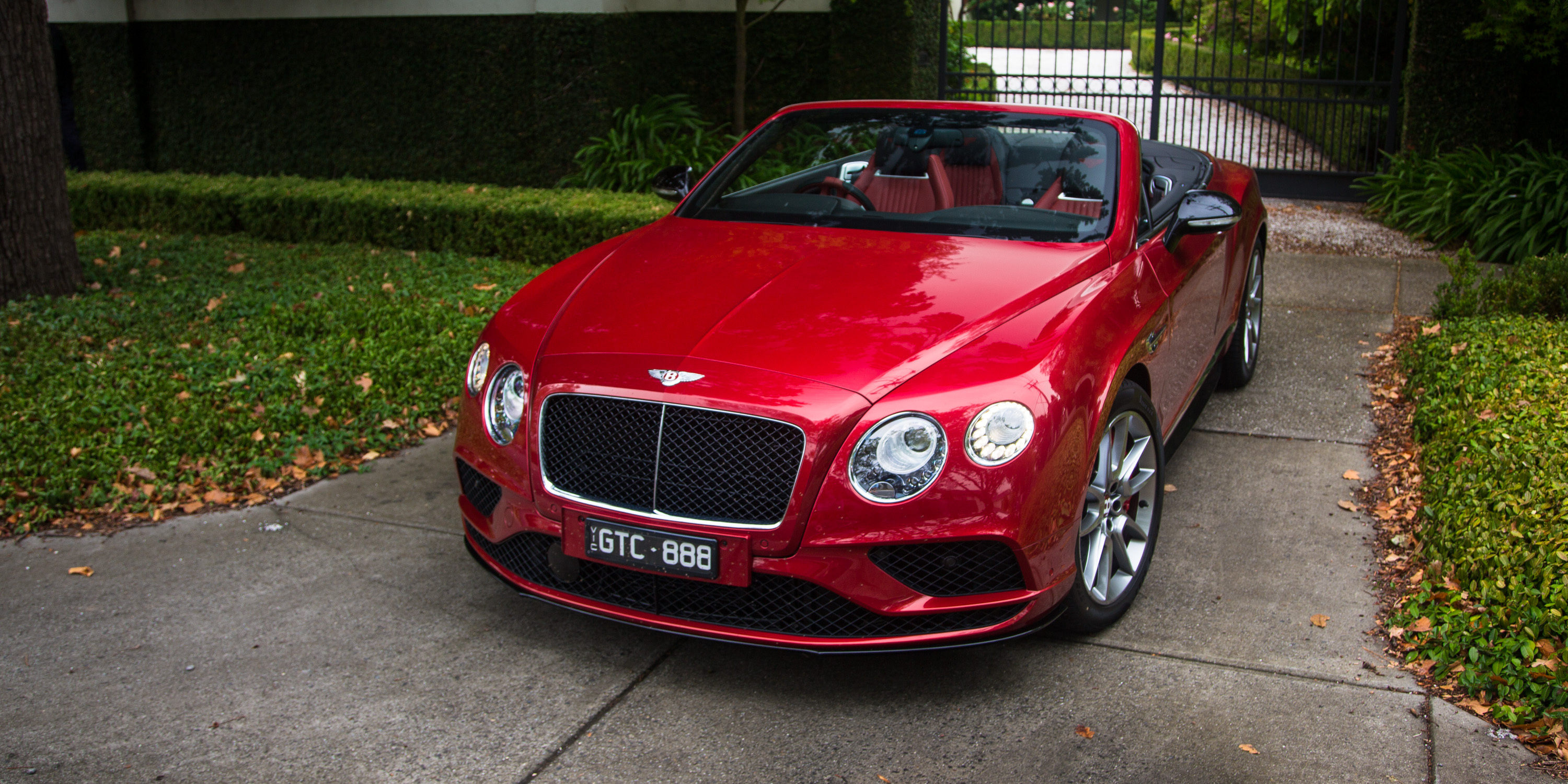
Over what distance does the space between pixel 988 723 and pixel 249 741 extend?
1.90 metres

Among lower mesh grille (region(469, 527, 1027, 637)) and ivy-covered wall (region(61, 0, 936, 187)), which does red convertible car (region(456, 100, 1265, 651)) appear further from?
ivy-covered wall (region(61, 0, 936, 187))

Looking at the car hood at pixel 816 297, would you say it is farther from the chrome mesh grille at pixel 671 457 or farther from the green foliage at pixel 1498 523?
the green foliage at pixel 1498 523

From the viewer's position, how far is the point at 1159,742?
3025 millimetres

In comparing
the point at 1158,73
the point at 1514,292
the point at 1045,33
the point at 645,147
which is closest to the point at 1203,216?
the point at 1514,292

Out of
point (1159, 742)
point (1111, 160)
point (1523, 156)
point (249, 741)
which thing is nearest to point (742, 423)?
point (1159, 742)

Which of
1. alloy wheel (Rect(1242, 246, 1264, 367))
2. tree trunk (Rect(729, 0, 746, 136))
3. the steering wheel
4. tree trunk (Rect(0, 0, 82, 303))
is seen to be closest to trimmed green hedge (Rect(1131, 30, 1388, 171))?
tree trunk (Rect(729, 0, 746, 136))

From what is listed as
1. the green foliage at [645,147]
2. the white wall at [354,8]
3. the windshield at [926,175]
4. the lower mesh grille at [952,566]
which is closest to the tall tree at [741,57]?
the green foliage at [645,147]

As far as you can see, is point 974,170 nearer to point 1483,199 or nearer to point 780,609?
point 780,609

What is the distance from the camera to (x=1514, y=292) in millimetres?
6277

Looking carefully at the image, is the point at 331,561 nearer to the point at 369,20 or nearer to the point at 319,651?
the point at 319,651

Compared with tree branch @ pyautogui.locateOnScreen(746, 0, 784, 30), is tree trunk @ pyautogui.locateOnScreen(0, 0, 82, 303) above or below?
below

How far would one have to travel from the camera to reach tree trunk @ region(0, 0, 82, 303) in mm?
7277

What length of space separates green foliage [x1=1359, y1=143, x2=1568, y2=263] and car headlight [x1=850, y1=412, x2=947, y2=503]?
23.0 ft

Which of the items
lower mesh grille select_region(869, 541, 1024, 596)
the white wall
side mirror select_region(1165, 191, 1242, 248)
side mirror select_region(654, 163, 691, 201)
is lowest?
lower mesh grille select_region(869, 541, 1024, 596)
